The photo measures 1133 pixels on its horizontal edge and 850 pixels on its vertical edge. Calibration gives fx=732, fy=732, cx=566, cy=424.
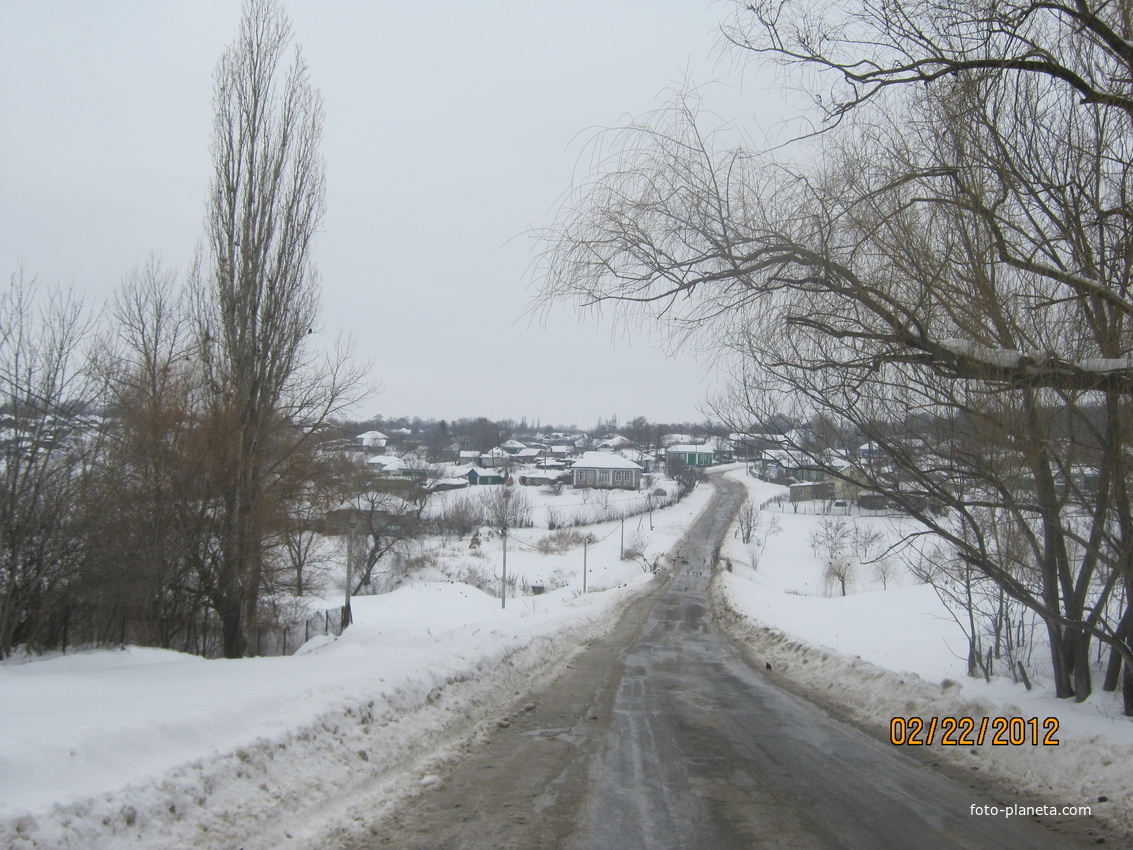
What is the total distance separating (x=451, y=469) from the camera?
115000 millimetres

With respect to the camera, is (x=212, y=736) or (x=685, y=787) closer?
(x=212, y=736)

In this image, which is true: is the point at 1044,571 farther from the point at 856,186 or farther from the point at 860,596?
the point at 860,596

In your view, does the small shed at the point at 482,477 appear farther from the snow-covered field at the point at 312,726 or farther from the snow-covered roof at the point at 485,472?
the snow-covered field at the point at 312,726

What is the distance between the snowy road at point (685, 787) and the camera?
5133 mm

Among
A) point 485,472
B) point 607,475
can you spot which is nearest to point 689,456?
point 607,475

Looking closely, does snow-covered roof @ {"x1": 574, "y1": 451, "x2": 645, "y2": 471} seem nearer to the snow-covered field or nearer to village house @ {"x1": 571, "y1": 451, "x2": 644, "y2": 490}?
village house @ {"x1": 571, "y1": 451, "x2": 644, "y2": 490}

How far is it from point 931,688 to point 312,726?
7.62 m

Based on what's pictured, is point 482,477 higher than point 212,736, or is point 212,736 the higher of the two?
point 212,736

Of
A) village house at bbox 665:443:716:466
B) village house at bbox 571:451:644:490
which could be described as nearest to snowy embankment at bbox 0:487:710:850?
village house at bbox 571:451:644:490

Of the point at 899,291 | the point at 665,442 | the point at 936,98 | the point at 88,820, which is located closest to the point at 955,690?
the point at 899,291

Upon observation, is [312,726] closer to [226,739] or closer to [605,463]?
[226,739]
